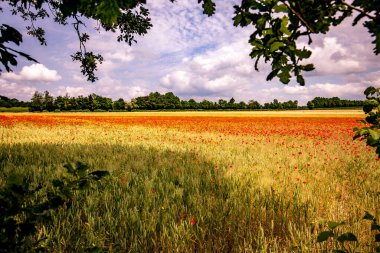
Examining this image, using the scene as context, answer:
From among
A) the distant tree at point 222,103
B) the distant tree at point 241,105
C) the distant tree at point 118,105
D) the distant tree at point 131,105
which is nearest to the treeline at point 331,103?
the distant tree at point 241,105

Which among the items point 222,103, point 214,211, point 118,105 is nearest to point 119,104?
point 118,105

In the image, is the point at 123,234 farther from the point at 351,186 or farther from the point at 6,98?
the point at 351,186

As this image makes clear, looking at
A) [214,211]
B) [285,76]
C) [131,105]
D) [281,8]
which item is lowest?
[214,211]

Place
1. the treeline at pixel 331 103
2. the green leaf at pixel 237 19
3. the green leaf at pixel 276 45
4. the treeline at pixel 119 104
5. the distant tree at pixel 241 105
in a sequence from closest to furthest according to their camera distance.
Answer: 1. the green leaf at pixel 276 45
2. the green leaf at pixel 237 19
3. the treeline at pixel 119 104
4. the treeline at pixel 331 103
5. the distant tree at pixel 241 105

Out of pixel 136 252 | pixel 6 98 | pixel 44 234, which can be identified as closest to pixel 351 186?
pixel 136 252

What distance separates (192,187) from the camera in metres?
4.59

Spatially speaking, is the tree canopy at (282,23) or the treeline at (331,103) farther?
the treeline at (331,103)

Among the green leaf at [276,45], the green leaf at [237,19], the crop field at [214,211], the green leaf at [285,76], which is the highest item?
the green leaf at [237,19]

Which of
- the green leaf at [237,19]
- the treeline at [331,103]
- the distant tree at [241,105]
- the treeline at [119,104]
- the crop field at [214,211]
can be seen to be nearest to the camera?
the green leaf at [237,19]

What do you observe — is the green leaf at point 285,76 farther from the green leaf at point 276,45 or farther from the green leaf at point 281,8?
the green leaf at point 281,8

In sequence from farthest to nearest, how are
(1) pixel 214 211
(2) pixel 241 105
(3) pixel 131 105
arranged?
(2) pixel 241 105
(3) pixel 131 105
(1) pixel 214 211

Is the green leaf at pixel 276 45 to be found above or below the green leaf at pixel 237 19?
below

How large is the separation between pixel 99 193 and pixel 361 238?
151 inches

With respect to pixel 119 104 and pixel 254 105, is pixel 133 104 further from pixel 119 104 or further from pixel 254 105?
pixel 254 105
